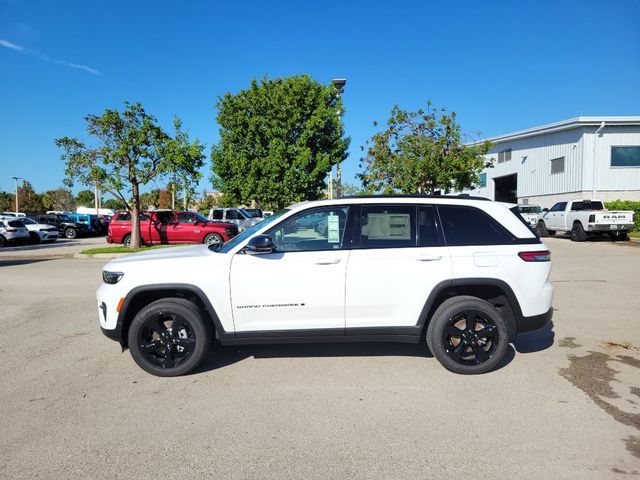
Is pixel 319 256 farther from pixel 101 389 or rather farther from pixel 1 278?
pixel 1 278

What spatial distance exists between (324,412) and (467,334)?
172cm

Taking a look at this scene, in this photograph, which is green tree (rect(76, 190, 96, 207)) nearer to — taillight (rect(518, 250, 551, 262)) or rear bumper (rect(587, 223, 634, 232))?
rear bumper (rect(587, 223, 634, 232))

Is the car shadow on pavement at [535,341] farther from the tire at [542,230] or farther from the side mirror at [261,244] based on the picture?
the tire at [542,230]

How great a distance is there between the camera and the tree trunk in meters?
19.0

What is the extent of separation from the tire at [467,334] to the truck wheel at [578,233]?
19.2 m

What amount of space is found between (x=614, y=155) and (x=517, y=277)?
32.2m

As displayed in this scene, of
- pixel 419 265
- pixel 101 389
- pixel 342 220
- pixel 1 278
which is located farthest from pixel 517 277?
pixel 1 278

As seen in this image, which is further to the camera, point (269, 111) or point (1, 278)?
point (269, 111)

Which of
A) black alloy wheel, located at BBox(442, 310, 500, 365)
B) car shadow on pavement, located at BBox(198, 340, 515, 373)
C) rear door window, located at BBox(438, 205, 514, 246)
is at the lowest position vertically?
car shadow on pavement, located at BBox(198, 340, 515, 373)

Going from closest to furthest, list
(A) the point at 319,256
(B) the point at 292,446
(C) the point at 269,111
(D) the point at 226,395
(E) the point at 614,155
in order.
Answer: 1. (B) the point at 292,446
2. (D) the point at 226,395
3. (A) the point at 319,256
4. (C) the point at 269,111
5. (E) the point at 614,155

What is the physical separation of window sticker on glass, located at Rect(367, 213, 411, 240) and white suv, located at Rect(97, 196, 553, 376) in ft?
0.03

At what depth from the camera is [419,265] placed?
445 cm

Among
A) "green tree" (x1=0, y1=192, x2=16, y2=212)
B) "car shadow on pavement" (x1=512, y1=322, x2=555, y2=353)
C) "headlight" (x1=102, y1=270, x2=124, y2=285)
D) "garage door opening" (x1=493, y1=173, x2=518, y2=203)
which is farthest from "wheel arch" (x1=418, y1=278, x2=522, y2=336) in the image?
"green tree" (x1=0, y1=192, x2=16, y2=212)

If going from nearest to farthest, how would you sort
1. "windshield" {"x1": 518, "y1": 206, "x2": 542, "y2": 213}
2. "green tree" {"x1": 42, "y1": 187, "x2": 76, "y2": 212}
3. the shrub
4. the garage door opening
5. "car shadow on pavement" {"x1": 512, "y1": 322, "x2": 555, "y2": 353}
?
"car shadow on pavement" {"x1": 512, "y1": 322, "x2": 555, "y2": 353}, the shrub, "windshield" {"x1": 518, "y1": 206, "x2": 542, "y2": 213}, the garage door opening, "green tree" {"x1": 42, "y1": 187, "x2": 76, "y2": 212}
